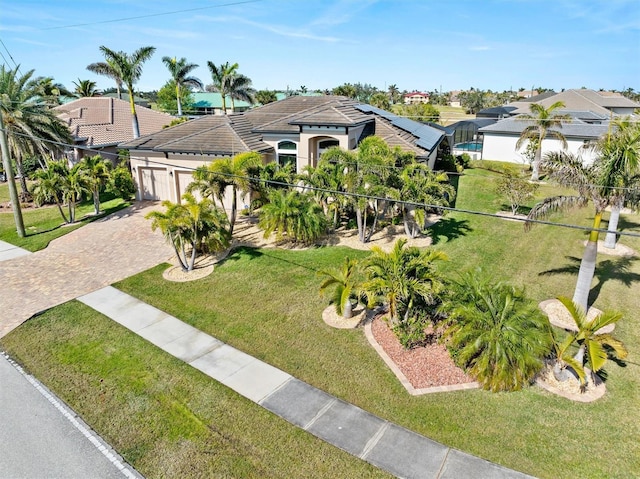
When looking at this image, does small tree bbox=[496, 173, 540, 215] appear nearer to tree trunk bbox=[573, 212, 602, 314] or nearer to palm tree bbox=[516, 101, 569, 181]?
palm tree bbox=[516, 101, 569, 181]

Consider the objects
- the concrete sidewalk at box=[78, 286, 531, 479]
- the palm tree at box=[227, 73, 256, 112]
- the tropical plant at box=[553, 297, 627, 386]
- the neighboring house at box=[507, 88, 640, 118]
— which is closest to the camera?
the concrete sidewalk at box=[78, 286, 531, 479]

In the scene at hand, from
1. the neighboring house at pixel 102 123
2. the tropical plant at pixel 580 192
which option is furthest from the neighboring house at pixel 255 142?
the tropical plant at pixel 580 192

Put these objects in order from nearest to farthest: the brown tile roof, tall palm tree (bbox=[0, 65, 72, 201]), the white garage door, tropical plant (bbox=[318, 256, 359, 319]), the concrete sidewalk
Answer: the concrete sidewalk → tropical plant (bbox=[318, 256, 359, 319]) → tall palm tree (bbox=[0, 65, 72, 201]) → the white garage door → the brown tile roof

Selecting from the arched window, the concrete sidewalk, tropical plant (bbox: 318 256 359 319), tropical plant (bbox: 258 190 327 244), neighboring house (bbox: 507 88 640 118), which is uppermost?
neighboring house (bbox: 507 88 640 118)

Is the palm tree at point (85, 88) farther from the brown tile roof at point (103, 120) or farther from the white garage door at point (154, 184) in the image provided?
the white garage door at point (154, 184)

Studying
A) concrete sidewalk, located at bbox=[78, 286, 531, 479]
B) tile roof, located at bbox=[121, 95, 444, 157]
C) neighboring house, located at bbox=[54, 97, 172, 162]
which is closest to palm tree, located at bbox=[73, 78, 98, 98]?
neighboring house, located at bbox=[54, 97, 172, 162]

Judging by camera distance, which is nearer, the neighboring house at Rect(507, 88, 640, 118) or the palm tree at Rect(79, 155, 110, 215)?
the palm tree at Rect(79, 155, 110, 215)

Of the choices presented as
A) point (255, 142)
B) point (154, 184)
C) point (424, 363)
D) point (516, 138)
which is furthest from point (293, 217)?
point (516, 138)

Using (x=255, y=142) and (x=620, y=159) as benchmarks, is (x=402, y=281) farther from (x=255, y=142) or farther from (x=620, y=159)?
(x=255, y=142)

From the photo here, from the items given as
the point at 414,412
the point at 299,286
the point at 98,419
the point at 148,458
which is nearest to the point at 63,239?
the point at 299,286
